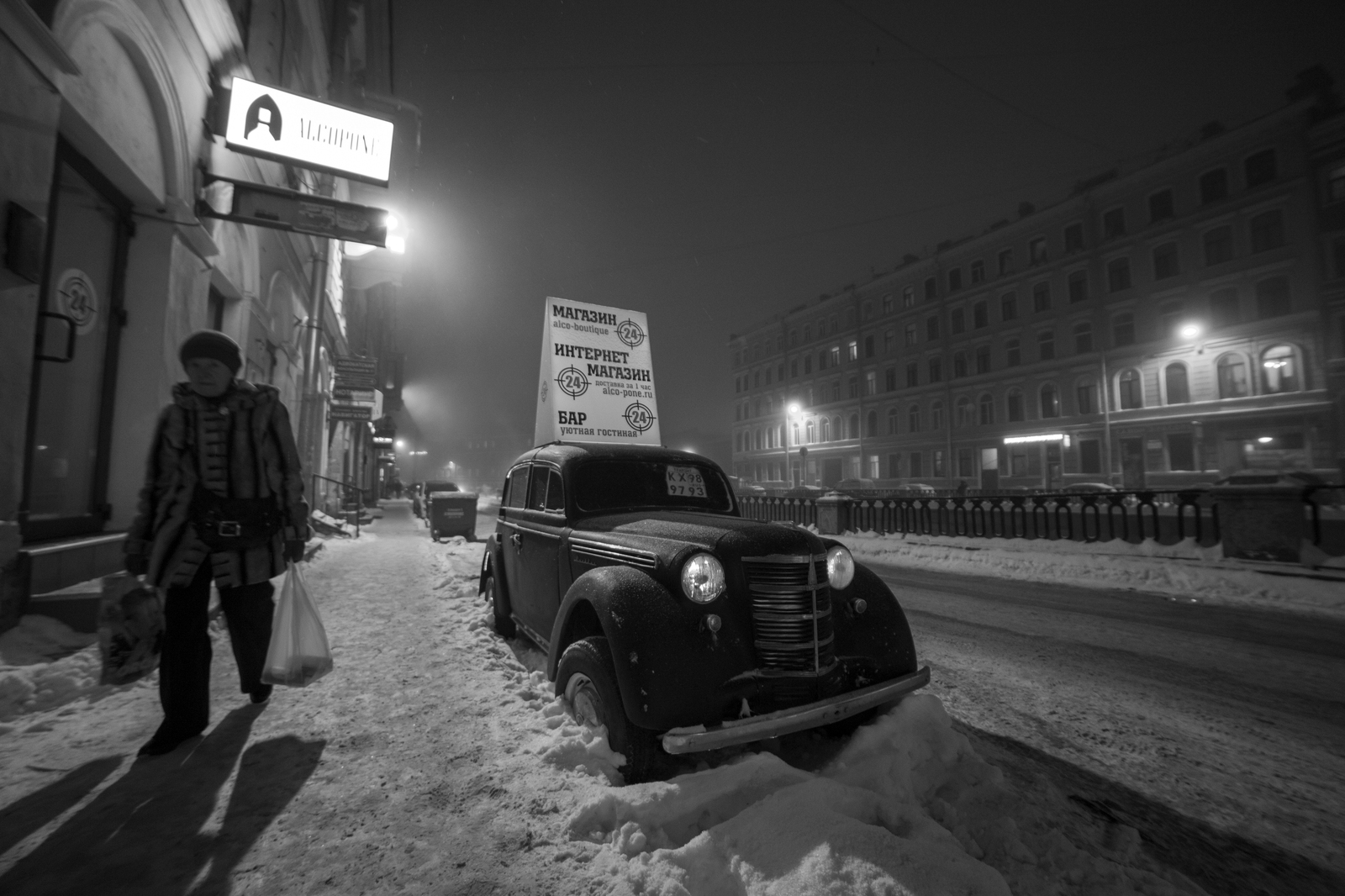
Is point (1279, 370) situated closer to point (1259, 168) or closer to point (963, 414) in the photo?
point (1259, 168)

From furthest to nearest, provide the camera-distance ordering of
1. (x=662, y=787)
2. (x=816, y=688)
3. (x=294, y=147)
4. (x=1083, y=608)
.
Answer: (x=294, y=147) < (x=1083, y=608) < (x=816, y=688) < (x=662, y=787)

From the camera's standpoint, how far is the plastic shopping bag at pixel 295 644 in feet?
10.4

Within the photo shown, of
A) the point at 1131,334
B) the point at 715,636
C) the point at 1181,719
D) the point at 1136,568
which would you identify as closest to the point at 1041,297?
the point at 1131,334

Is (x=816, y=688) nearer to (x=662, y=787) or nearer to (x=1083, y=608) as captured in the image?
(x=662, y=787)

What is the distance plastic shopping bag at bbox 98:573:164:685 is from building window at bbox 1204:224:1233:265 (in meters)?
41.1

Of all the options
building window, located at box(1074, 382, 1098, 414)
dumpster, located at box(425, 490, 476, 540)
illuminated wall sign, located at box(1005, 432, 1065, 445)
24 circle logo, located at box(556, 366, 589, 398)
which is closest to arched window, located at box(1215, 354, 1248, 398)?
building window, located at box(1074, 382, 1098, 414)

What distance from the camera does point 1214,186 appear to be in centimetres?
2902

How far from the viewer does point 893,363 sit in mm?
44125

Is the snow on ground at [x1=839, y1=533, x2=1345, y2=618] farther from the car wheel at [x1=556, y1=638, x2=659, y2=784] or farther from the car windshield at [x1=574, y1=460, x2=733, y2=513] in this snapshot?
the car wheel at [x1=556, y1=638, x2=659, y2=784]

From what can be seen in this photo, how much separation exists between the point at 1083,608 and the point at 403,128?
25843mm

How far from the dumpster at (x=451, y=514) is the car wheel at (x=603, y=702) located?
12856 mm

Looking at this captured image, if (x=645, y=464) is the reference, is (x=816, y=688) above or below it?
below

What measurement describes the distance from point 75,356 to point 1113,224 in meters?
43.7

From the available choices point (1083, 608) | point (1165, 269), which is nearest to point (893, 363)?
point (1165, 269)
